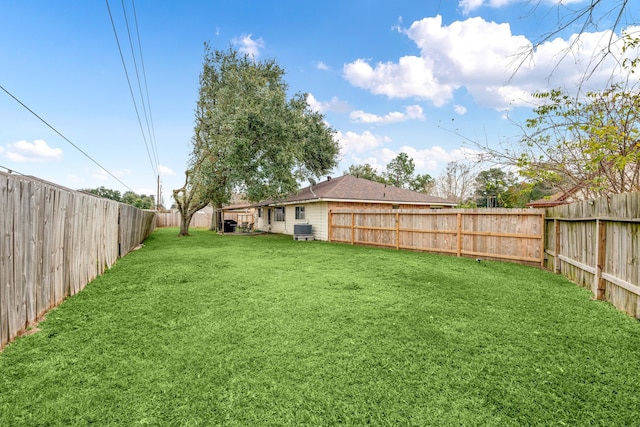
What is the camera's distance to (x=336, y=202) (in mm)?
15125

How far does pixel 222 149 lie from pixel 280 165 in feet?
9.95

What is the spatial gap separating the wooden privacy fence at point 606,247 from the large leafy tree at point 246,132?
11.3 m

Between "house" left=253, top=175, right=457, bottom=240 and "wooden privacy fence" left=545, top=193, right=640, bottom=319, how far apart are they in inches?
377

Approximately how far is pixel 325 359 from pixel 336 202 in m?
12.5

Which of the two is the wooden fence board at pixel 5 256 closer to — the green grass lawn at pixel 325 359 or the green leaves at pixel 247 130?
the green grass lawn at pixel 325 359

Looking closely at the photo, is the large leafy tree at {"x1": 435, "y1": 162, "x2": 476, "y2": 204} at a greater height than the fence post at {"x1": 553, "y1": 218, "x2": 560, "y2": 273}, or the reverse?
A: the large leafy tree at {"x1": 435, "y1": 162, "x2": 476, "y2": 204}

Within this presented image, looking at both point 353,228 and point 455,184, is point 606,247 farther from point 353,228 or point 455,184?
point 455,184

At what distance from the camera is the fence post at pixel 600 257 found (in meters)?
4.64

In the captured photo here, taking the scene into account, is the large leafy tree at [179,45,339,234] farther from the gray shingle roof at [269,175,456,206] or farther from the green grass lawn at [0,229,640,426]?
the green grass lawn at [0,229,640,426]

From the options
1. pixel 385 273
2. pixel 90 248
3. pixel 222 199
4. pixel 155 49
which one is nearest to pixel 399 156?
pixel 222 199

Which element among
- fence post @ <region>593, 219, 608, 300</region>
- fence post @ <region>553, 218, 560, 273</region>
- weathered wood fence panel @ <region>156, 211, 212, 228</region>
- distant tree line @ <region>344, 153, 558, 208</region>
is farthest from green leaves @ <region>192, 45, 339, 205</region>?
distant tree line @ <region>344, 153, 558, 208</region>

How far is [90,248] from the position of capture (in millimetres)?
5633

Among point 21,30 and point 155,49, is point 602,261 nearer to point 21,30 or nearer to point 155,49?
point 21,30

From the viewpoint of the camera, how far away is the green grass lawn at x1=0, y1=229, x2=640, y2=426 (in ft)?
6.72
